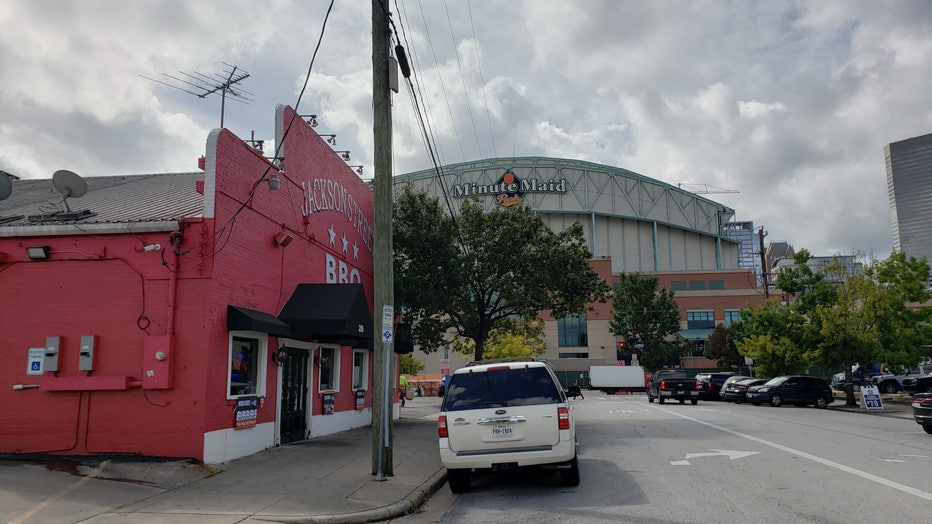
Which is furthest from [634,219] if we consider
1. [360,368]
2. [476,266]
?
[360,368]

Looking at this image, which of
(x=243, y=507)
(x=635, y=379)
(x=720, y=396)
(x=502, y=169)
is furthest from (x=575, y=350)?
(x=243, y=507)

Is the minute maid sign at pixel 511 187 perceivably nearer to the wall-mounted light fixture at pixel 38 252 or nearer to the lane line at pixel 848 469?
the lane line at pixel 848 469

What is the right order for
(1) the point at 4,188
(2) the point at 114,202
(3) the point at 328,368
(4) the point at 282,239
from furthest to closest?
(3) the point at 328,368 < (4) the point at 282,239 < (2) the point at 114,202 < (1) the point at 4,188

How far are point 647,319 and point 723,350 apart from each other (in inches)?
392

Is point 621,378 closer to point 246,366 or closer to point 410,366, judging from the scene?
point 410,366

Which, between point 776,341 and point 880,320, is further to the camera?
point 776,341

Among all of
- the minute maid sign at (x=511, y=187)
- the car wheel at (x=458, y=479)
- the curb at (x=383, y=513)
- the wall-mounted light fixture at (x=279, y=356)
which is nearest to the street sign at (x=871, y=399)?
the car wheel at (x=458, y=479)

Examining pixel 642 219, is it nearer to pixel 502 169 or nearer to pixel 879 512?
pixel 502 169

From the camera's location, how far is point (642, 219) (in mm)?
87875

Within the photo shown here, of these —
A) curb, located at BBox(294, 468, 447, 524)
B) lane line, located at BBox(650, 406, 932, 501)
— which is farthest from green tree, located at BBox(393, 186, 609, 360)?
curb, located at BBox(294, 468, 447, 524)

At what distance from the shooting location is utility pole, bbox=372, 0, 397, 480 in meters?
10.5

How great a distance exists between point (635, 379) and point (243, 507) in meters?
51.2

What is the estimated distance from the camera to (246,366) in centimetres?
1313

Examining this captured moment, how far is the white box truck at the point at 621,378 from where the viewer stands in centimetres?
5612
